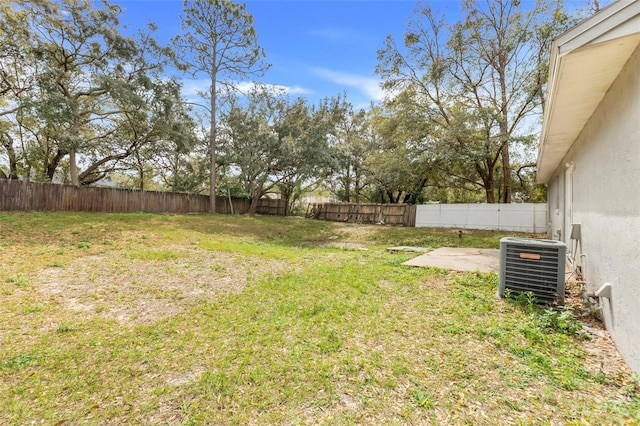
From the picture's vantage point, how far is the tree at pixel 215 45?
601 inches

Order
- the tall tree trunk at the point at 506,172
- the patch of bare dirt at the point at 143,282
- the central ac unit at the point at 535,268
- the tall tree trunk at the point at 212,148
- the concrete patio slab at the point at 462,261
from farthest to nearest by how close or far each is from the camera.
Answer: the tall tree trunk at the point at 212,148
the tall tree trunk at the point at 506,172
the concrete patio slab at the point at 462,261
the patch of bare dirt at the point at 143,282
the central ac unit at the point at 535,268

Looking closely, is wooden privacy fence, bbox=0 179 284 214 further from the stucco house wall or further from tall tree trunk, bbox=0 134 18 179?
the stucco house wall

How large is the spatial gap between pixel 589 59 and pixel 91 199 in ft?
50.5

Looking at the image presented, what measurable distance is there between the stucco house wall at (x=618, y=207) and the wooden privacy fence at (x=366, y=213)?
11.6 metres

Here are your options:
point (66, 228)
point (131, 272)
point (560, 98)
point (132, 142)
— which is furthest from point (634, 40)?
point (132, 142)

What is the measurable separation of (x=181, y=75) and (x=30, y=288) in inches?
533

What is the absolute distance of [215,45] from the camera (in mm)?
16234

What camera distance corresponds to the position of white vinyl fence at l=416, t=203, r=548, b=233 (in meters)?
11.2

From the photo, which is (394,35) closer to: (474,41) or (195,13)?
(474,41)

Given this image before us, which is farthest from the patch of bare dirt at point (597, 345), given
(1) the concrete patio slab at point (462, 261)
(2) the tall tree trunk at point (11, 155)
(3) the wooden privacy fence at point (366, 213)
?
(2) the tall tree trunk at point (11, 155)

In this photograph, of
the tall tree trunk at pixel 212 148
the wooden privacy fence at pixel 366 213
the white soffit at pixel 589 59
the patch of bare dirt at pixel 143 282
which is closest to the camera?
the white soffit at pixel 589 59

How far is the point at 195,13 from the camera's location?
15.3 m

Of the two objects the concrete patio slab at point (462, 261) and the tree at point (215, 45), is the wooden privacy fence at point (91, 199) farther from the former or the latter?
the concrete patio slab at point (462, 261)

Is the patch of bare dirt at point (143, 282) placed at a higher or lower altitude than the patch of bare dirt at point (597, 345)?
lower
